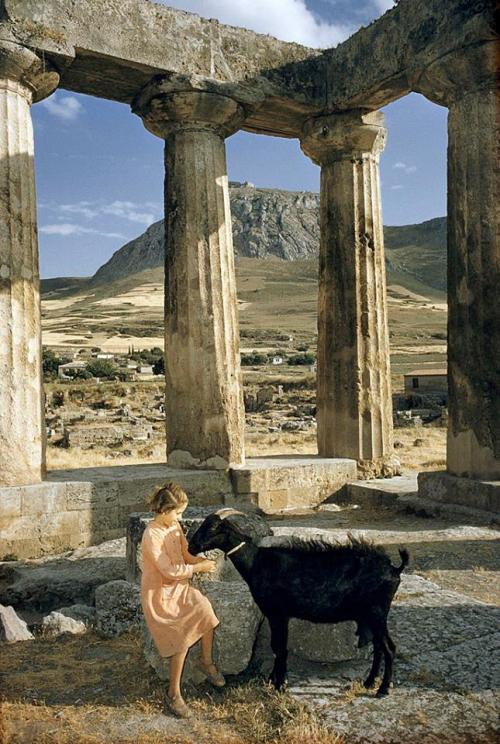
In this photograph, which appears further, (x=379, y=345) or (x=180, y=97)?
(x=379, y=345)

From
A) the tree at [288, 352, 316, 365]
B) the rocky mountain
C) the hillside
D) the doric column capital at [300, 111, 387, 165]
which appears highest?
the rocky mountain

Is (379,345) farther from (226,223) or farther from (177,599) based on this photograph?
(177,599)

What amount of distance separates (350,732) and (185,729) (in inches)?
35.6

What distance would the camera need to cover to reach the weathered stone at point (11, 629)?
5.90 meters

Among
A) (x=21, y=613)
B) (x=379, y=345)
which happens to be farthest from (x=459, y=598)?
(x=379, y=345)

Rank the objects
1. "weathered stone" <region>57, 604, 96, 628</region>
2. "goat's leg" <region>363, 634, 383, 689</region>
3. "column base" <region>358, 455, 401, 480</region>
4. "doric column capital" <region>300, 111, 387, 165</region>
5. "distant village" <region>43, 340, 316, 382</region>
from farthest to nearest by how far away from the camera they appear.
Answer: "distant village" <region>43, 340, 316, 382</region> < "column base" <region>358, 455, 401, 480</region> < "doric column capital" <region>300, 111, 387, 165</region> < "weathered stone" <region>57, 604, 96, 628</region> < "goat's leg" <region>363, 634, 383, 689</region>

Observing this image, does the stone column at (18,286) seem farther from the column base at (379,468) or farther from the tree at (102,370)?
the tree at (102,370)

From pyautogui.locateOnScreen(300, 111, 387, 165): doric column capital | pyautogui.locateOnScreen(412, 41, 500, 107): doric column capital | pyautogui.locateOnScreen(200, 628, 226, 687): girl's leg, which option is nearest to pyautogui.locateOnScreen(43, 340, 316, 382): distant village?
pyautogui.locateOnScreen(300, 111, 387, 165): doric column capital

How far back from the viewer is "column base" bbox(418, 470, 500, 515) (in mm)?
9422

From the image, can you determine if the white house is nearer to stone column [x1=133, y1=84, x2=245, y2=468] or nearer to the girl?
stone column [x1=133, y1=84, x2=245, y2=468]

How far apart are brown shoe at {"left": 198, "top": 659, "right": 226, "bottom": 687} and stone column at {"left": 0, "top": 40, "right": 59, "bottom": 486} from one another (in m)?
5.39

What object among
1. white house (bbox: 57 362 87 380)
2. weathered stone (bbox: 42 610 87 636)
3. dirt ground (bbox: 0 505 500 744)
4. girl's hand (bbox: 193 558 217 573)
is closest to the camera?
dirt ground (bbox: 0 505 500 744)

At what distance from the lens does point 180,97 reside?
34.9ft

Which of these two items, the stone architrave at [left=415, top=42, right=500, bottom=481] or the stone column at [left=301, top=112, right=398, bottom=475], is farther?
the stone column at [left=301, top=112, right=398, bottom=475]
